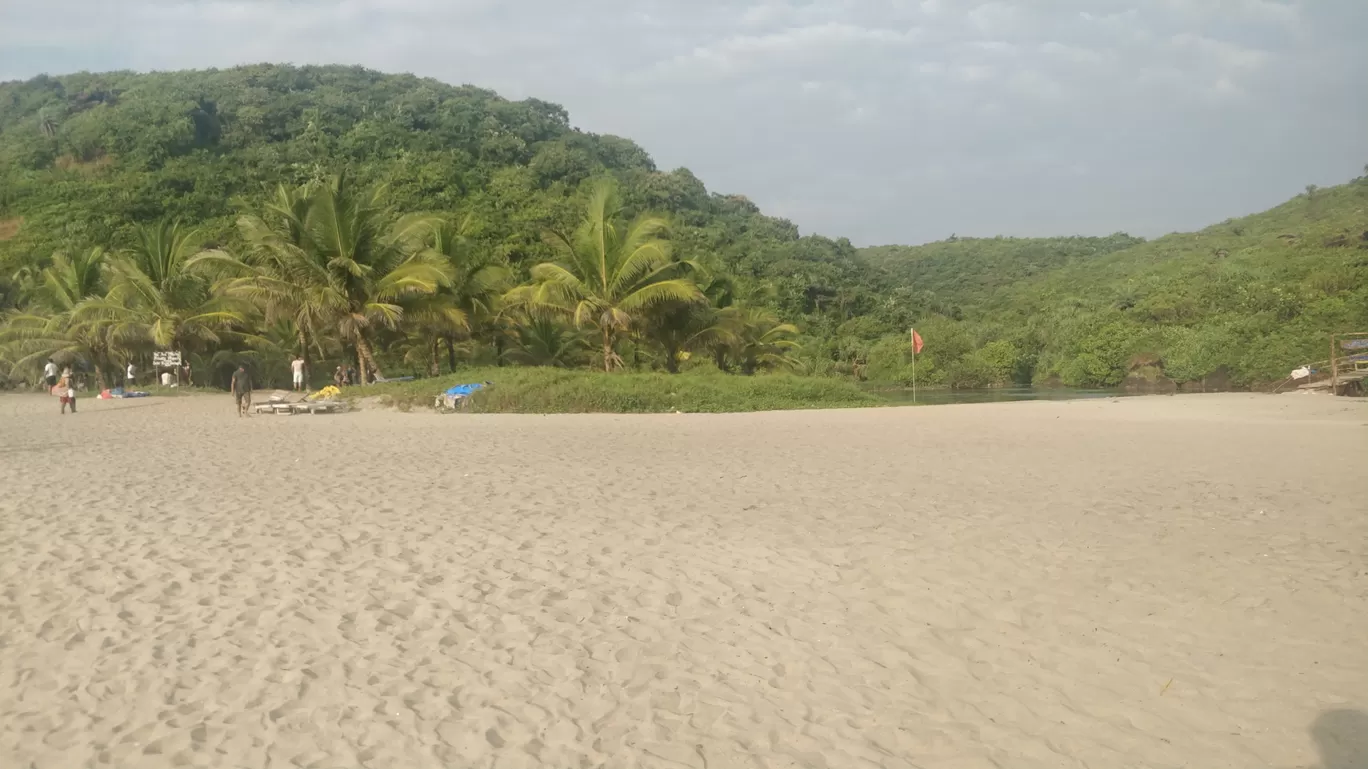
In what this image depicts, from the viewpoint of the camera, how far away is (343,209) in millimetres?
22141

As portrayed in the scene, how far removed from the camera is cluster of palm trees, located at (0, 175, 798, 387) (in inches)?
875

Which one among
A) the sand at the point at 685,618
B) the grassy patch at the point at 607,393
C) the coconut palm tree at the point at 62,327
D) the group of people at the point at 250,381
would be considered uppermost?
the coconut palm tree at the point at 62,327

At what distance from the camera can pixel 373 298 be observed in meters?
22.4

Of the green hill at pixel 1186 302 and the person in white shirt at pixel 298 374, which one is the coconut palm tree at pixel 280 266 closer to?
the person in white shirt at pixel 298 374

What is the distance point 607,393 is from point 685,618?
1487 cm

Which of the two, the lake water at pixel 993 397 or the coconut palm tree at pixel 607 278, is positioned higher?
the coconut palm tree at pixel 607 278

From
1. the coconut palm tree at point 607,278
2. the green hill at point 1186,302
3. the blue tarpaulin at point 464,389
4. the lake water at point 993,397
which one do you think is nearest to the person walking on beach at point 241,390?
the blue tarpaulin at point 464,389

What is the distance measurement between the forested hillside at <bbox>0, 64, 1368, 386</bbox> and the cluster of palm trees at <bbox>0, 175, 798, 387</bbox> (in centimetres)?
9

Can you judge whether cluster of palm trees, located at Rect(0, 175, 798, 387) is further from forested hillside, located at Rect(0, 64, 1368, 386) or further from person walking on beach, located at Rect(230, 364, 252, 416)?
person walking on beach, located at Rect(230, 364, 252, 416)

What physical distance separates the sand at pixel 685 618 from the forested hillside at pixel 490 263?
1449cm

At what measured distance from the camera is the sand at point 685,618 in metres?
3.27

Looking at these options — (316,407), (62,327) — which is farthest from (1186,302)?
(62,327)

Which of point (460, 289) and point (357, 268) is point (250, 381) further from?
point (460, 289)

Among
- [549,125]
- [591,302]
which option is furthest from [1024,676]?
[549,125]
